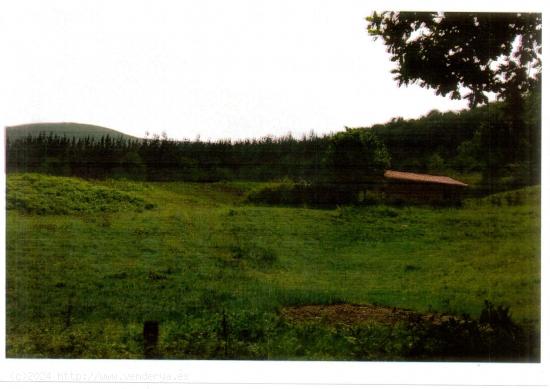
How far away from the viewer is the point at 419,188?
5098 mm

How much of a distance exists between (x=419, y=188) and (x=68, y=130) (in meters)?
3.87

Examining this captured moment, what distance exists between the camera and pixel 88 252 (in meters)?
5.03

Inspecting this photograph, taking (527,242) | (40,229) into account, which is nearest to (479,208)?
(527,242)

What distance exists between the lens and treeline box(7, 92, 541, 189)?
4957 millimetres

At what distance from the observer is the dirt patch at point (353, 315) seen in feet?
15.7

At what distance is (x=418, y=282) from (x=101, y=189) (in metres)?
3.57

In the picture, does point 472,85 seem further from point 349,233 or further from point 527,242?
point 349,233

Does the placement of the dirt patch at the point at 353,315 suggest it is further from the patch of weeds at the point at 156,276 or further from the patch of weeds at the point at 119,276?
the patch of weeds at the point at 119,276

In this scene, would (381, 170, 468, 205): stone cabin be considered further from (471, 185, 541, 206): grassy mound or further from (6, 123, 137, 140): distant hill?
(6, 123, 137, 140): distant hill

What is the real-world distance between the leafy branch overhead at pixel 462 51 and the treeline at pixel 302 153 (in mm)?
267

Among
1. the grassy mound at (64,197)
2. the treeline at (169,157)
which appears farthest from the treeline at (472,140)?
the grassy mound at (64,197)

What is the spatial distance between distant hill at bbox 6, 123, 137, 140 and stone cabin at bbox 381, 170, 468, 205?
9.36 feet

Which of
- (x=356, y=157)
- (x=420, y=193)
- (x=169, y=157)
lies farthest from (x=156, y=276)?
(x=420, y=193)

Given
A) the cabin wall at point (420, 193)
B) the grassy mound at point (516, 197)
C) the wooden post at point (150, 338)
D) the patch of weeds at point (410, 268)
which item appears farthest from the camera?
the cabin wall at point (420, 193)
